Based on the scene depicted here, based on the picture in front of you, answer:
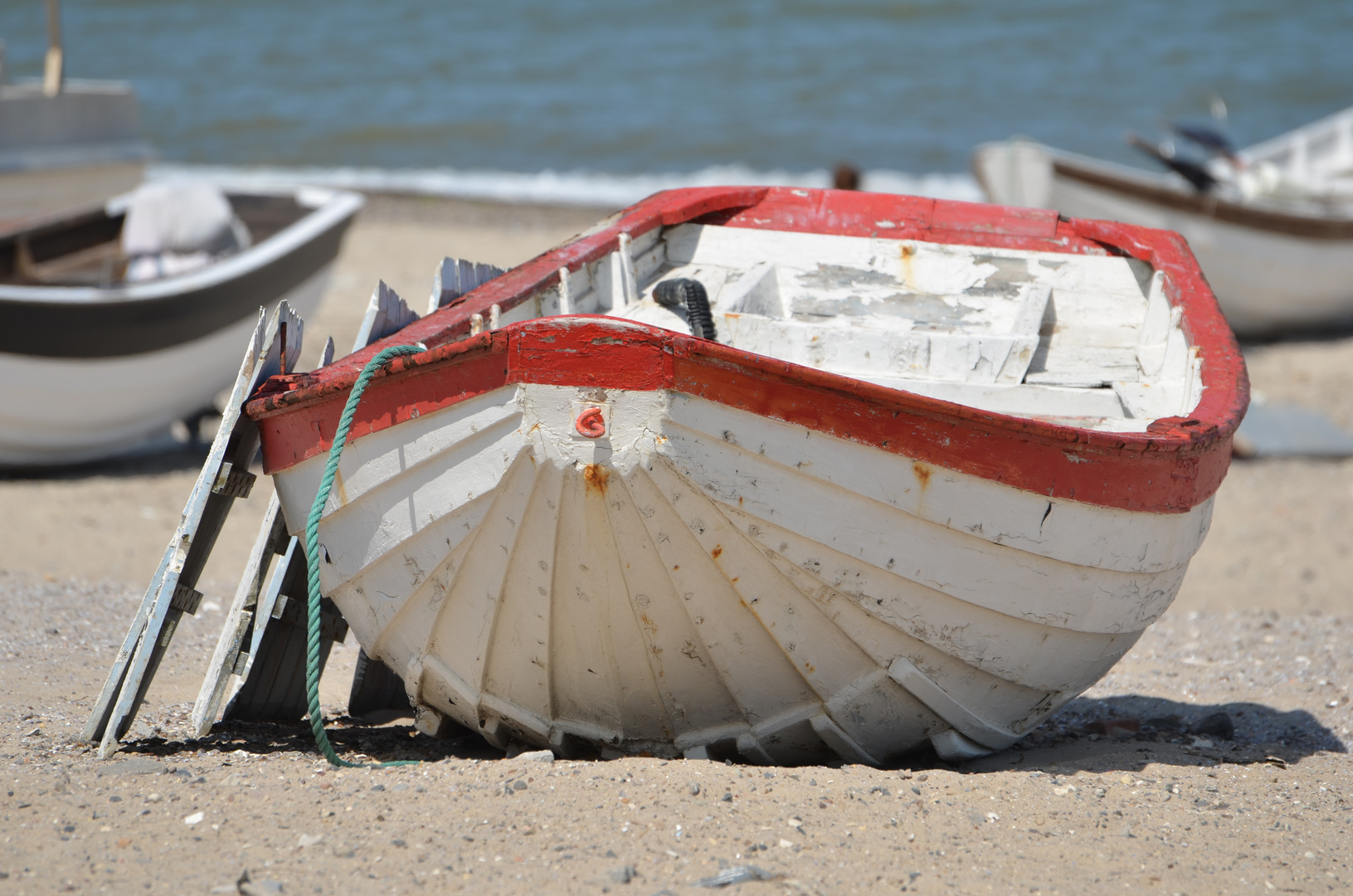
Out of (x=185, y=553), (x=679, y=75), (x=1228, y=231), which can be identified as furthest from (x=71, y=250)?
(x=679, y=75)

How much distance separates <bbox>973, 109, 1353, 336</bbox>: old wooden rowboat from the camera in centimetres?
906

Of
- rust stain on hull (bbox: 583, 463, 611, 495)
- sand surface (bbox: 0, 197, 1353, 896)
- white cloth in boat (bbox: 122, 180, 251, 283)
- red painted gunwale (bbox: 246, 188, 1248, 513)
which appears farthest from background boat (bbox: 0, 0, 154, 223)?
rust stain on hull (bbox: 583, 463, 611, 495)

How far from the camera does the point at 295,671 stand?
3.44 meters

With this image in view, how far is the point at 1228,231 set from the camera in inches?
358

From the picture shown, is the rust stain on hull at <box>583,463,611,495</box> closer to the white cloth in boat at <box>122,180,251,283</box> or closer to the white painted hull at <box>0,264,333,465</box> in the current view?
the white painted hull at <box>0,264,333,465</box>

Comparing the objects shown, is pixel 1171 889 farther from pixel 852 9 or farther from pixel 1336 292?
pixel 852 9

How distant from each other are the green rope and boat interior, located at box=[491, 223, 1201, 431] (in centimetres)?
66

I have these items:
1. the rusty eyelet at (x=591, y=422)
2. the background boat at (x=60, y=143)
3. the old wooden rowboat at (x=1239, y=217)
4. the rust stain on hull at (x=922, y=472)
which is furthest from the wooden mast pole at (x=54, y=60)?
the rust stain on hull at (x=922, y=472)

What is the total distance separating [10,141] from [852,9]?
65.8 feet

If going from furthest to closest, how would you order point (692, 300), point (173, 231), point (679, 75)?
point (679, 75) → point (173, 231) → point (692, 300)

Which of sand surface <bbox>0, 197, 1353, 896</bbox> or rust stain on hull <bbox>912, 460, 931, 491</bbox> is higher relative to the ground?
rust stain on hull <bbox>912, 460, 931, 491</bbox>

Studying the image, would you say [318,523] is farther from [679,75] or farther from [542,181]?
[679,75]

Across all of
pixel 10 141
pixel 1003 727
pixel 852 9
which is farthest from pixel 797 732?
pixel 852 9

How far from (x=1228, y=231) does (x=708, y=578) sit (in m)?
7.92
